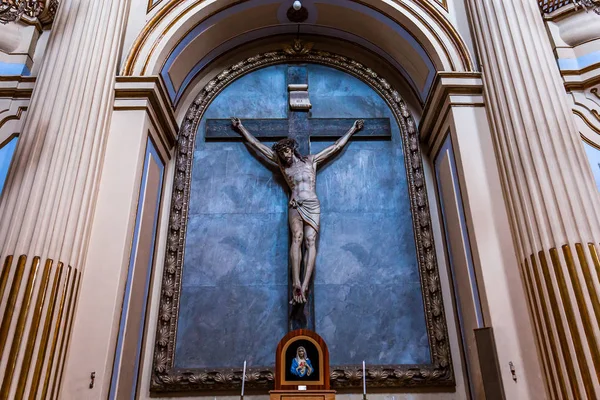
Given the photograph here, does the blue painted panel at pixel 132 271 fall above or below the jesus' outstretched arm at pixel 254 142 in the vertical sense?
below

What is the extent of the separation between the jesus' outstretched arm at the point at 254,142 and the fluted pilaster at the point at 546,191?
1969mm

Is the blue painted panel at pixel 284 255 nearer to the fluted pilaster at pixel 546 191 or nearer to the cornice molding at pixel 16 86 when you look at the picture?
the fluted pilaster at pixel 546 191

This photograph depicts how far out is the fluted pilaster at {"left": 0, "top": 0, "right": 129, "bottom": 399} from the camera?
Answer: 3.22 meters

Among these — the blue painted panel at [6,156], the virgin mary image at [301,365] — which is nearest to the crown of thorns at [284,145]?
the virgin mary image at [301,365]

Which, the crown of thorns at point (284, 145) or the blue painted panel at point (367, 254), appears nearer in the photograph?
the blue painted panel at point (367, 254)

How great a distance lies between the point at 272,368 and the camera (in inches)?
167

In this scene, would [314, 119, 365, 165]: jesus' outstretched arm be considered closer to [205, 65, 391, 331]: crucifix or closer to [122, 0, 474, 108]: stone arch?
[205, 65, 391, 331]: crucifix

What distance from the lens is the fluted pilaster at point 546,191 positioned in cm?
322

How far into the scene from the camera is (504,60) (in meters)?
4.23

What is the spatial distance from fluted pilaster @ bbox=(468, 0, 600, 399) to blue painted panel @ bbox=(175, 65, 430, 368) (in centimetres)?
118

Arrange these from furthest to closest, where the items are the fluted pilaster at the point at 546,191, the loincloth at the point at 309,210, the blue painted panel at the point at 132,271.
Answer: the loincloth at the point at 309,210 → the blue painted panel at the point at 132,271 → the fluted pilaster at the point at 546,191

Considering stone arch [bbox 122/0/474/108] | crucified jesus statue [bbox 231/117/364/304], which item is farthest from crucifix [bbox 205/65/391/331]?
stone arch [bbox 122/0/474/108]

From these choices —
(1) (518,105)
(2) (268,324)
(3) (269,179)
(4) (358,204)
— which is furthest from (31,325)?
(1) (518,105)

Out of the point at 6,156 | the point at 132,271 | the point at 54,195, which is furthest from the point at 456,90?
the point at 6,156
